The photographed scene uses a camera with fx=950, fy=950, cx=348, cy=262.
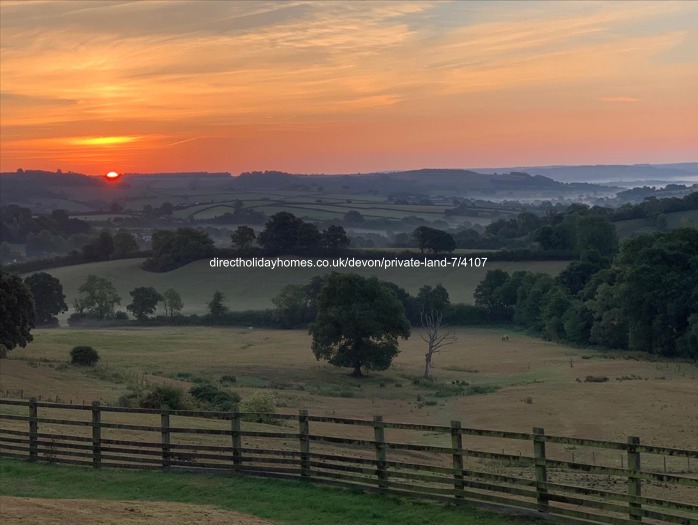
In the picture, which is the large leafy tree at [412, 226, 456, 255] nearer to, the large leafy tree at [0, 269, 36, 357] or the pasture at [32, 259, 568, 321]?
the pasture at [32, 259, 568, 321]

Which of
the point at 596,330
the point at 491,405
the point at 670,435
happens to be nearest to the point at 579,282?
the point at 596,330

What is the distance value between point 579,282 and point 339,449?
3430 inches

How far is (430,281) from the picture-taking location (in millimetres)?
136500

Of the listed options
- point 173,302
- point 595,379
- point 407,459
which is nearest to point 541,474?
point 407,459

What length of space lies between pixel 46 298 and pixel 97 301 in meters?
7.05

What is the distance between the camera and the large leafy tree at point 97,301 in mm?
124750

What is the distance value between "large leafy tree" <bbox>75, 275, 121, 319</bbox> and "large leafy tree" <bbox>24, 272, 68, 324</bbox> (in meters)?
3.72

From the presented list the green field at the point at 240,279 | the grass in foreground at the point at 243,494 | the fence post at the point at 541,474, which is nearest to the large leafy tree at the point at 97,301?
the green field at the point at 240,279

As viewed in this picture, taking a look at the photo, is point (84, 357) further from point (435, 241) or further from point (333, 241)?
point (435, 241)

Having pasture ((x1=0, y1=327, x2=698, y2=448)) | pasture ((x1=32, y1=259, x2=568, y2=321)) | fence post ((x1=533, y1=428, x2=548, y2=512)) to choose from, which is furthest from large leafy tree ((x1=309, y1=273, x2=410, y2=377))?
fence post ((x1=533, y1=428, x2=548, y2=512))

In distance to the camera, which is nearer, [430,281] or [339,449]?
[339,449]

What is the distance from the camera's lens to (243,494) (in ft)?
59.5

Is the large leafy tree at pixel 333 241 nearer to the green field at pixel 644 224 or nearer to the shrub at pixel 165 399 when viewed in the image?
the green field at pixel 644 224

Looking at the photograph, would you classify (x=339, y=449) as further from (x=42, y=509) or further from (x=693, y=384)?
(x=693, y=384)
